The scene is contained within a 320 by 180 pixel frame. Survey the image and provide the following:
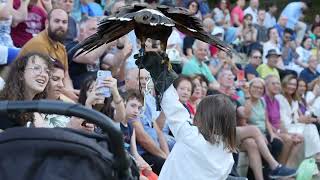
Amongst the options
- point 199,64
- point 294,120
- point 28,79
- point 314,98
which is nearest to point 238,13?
point 314,98

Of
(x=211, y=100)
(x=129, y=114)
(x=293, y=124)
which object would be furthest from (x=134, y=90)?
(x=293, y=124)

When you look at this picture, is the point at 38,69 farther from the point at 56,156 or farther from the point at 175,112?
the point at 56,156

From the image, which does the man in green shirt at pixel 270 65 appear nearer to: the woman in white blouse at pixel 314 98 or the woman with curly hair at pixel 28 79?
the woman in white blouse at pixel 314 98

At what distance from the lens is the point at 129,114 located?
6.98 m

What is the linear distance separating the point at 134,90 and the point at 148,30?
3330mm

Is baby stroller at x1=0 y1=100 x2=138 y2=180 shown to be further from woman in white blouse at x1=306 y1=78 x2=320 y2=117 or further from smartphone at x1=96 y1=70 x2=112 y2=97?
woman in white blouse at x1=306 y1=78 x2=320 y2=117

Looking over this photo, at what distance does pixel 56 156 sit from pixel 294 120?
908cm

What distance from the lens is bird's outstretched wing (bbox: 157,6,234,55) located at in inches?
159

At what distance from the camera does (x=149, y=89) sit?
4543 mm

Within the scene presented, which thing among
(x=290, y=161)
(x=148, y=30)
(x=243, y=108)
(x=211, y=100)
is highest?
(x=148, y=30)

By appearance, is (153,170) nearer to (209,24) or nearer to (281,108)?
(281,108)

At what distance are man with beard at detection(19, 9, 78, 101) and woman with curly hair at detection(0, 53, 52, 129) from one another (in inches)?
74.8

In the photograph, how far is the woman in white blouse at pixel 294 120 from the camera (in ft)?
32.3

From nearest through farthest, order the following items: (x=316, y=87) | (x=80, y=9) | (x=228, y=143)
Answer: (x=228, y=143) < (x=80, y=9) < (x=316, y=87)
